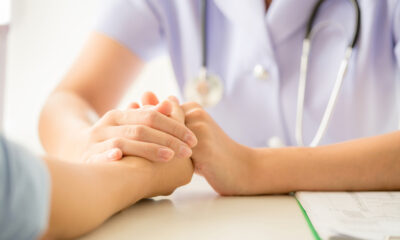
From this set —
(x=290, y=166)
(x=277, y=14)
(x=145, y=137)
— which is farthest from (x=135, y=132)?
(x=277, y=14)

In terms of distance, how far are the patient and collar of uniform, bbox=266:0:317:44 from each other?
1.06 feet

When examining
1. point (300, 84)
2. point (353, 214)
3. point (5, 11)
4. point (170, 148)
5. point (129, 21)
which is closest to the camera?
point (353, 214)

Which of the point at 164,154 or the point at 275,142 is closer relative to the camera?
the point at 164,154

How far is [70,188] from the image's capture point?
40 cm

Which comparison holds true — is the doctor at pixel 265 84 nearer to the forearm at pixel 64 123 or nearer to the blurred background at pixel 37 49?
the forearm at pixel 64 123

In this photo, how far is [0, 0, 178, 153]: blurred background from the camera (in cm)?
194

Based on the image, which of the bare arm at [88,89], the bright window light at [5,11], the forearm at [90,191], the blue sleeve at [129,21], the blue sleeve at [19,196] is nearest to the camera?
the blue sleeve at [19,196]

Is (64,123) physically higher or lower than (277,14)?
lower

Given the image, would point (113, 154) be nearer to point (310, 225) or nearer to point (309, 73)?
point (310, 225)

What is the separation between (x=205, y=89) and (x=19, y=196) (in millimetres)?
684

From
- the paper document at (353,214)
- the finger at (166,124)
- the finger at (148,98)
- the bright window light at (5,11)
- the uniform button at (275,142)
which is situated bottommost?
the paper document at (353,214)

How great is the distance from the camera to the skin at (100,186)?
15.6 inches

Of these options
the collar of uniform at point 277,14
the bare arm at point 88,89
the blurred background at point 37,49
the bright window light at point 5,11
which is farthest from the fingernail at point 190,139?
the bright window light at point 5,11

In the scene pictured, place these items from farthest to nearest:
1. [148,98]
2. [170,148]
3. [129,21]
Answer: [129,21], [148,98], [170,148]
